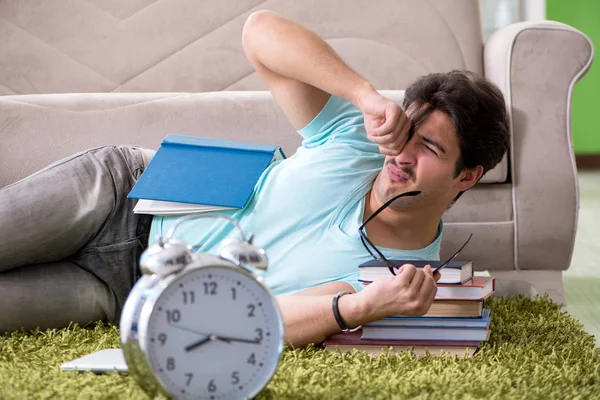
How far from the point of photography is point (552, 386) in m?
1.32

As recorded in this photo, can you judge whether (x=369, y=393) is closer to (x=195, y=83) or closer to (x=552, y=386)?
(x=552, y=386)

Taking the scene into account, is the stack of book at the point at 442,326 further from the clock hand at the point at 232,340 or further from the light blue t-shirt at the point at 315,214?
the clock hand at the point at 232,340

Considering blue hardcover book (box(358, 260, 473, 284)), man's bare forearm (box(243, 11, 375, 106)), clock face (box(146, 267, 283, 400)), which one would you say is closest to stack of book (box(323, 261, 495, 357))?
blue hardcover book (box(358, 260, 473, 284))

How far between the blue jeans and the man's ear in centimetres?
69

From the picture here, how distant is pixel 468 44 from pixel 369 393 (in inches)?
70.7

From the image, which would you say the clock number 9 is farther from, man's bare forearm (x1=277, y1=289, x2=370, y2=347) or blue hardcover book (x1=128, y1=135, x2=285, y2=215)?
blue hardcover book (x1=128, y1=135, x2=285, y2=215)

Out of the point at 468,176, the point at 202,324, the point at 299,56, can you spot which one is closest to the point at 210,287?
the point at 202,324

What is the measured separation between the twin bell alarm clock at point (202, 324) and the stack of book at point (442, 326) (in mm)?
474

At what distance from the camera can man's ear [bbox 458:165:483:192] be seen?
1804 millimetres

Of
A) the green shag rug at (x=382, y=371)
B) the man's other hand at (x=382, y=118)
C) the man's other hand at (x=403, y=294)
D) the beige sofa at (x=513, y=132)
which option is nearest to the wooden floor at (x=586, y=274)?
the beige sofa at (x=513, y=132)

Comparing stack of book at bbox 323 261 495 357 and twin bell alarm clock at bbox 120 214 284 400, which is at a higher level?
twin bell alarm clock at bbox 120 214 284 400

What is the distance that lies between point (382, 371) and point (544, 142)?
1.12 meters

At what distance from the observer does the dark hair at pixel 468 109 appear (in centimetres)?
172

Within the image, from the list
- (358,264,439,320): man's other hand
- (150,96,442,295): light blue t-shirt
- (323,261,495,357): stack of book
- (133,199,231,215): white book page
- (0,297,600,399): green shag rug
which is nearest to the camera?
(0,297,600,399): green shag rug
